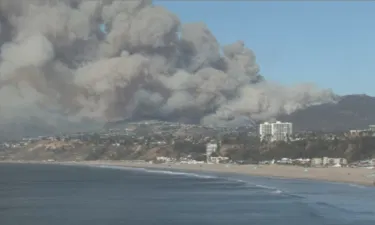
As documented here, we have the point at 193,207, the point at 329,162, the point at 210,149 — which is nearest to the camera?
the point at 193,207

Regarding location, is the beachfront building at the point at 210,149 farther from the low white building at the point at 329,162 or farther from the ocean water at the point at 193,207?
the ocean water at the point at 193,207

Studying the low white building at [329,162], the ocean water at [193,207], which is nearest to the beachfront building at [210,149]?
the low white building at [329,162]

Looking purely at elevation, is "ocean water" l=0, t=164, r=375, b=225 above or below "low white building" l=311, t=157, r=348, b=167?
below

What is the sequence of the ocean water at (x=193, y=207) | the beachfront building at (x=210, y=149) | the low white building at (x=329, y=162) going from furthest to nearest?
the beachfront building at (x=210, y=149) → the low white building at (x=329, y=162) → the ocean water at (x=193, y=207)

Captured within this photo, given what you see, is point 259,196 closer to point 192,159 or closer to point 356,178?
point 356,178

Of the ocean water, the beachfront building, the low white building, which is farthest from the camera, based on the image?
the beachfront building

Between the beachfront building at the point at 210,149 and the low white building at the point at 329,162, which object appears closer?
the low white building at the point at 329,162

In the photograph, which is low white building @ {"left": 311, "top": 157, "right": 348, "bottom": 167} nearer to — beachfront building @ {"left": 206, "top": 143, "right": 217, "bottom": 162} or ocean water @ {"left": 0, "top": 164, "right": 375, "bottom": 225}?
beachfront building @ {"left": 206, "top": 143, "right": 217, "bottom": 162}

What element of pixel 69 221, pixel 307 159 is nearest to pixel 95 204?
pixel 69 221

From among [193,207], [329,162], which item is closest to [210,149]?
[329,162]

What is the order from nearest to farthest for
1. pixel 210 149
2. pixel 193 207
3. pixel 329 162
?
pixel 193 207
pixel 329 162
pixel 210 149

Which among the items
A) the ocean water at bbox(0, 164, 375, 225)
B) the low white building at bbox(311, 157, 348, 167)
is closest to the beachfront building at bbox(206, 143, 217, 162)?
the low white building at bbox(311, 157, 348, 167)

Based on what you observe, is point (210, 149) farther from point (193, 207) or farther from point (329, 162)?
point (193, 207)
